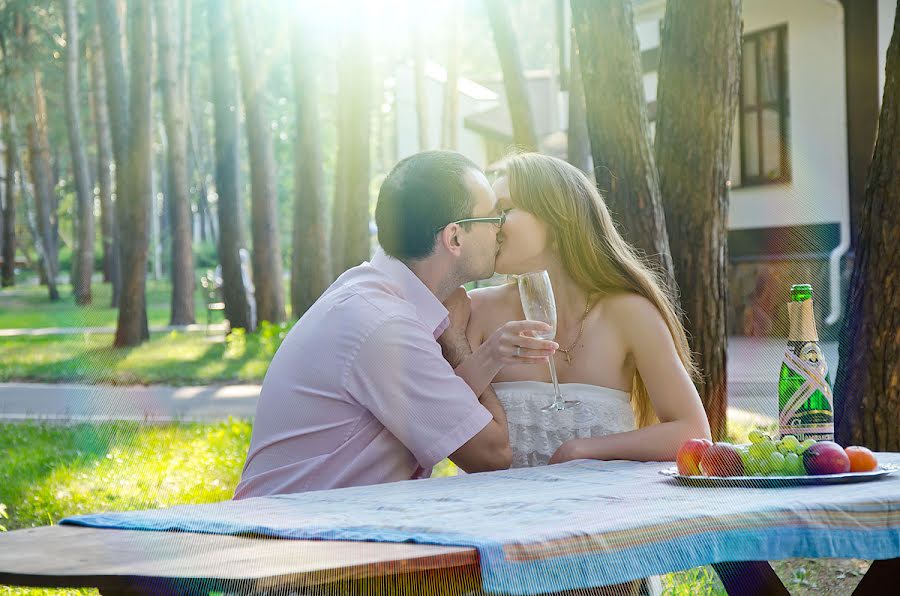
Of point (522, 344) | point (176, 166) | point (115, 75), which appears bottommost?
point (522, 344)

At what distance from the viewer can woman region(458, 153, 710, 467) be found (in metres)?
3.92

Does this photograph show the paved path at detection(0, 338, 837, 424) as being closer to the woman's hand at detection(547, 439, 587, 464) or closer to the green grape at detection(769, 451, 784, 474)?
the woman's hand at detection(547, 439, 587, 464)

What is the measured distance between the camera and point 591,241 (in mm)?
4059

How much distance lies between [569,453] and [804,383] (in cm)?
67

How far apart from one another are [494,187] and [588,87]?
89.3 inches

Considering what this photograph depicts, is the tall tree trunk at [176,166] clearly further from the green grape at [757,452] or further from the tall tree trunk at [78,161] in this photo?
the green grape at [757,452]

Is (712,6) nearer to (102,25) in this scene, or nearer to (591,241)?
(591,241)

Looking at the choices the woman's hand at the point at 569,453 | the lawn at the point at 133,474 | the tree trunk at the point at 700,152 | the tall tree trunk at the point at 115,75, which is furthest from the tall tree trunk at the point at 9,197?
the woman's hand at the point at 569,453

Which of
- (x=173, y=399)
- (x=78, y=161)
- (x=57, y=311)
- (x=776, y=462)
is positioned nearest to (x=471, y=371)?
(x=776, y=462)

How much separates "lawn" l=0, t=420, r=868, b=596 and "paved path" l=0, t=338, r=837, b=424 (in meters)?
0.96

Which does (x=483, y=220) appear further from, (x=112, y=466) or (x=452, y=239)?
(x=112, y=466)

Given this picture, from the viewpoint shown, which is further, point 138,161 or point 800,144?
point 138,161

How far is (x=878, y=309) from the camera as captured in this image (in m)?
5.16

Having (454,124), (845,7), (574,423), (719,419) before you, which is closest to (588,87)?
(719,419)
